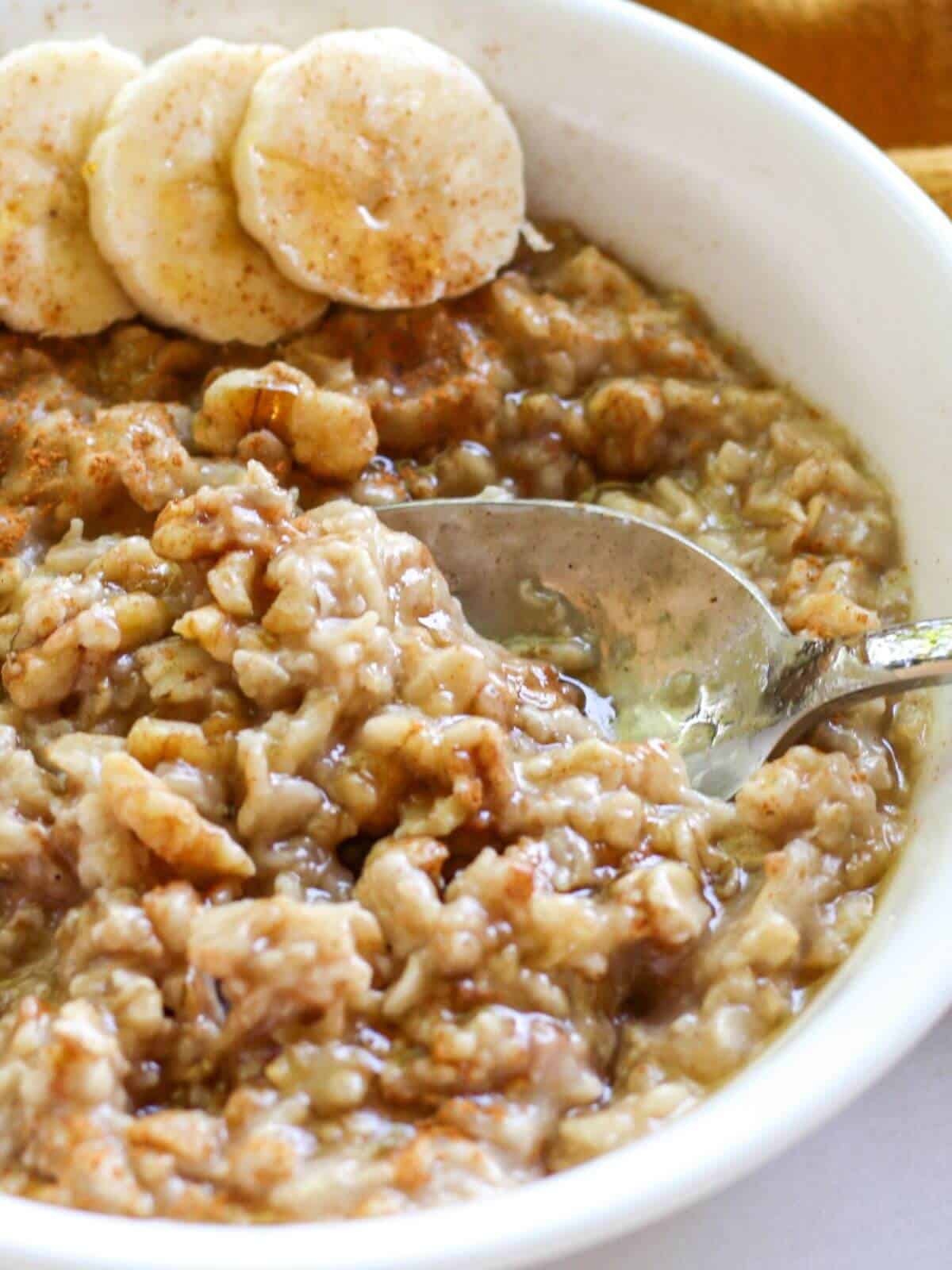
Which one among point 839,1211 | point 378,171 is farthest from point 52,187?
point 839,1211

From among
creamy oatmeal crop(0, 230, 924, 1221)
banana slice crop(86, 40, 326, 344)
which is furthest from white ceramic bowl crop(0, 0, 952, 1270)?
banana slice crop(86, 40, 326, 344)

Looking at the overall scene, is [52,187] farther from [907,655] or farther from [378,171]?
[907,655]

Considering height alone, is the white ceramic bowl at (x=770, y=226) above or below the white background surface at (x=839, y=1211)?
above

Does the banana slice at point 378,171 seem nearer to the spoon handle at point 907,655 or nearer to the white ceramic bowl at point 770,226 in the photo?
the white ceramic bowl at point 770,226

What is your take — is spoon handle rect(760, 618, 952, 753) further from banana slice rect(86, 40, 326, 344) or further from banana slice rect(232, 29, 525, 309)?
banana slice rect(86, 40, 326, 344)

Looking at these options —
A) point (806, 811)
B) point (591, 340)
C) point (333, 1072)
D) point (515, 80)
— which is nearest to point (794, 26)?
point (515, 80)

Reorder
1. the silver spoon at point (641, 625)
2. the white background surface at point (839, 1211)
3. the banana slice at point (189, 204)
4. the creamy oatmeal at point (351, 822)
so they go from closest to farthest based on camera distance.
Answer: the creamy oatmeal at point (351, 822)
the white background surface at point (839, 1211)
the silver spoon at point (641, 625)
the banana slice at point (189, 204)

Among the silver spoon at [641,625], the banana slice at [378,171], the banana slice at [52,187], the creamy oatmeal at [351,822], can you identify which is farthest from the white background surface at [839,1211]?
the banana slice at [52,187]
